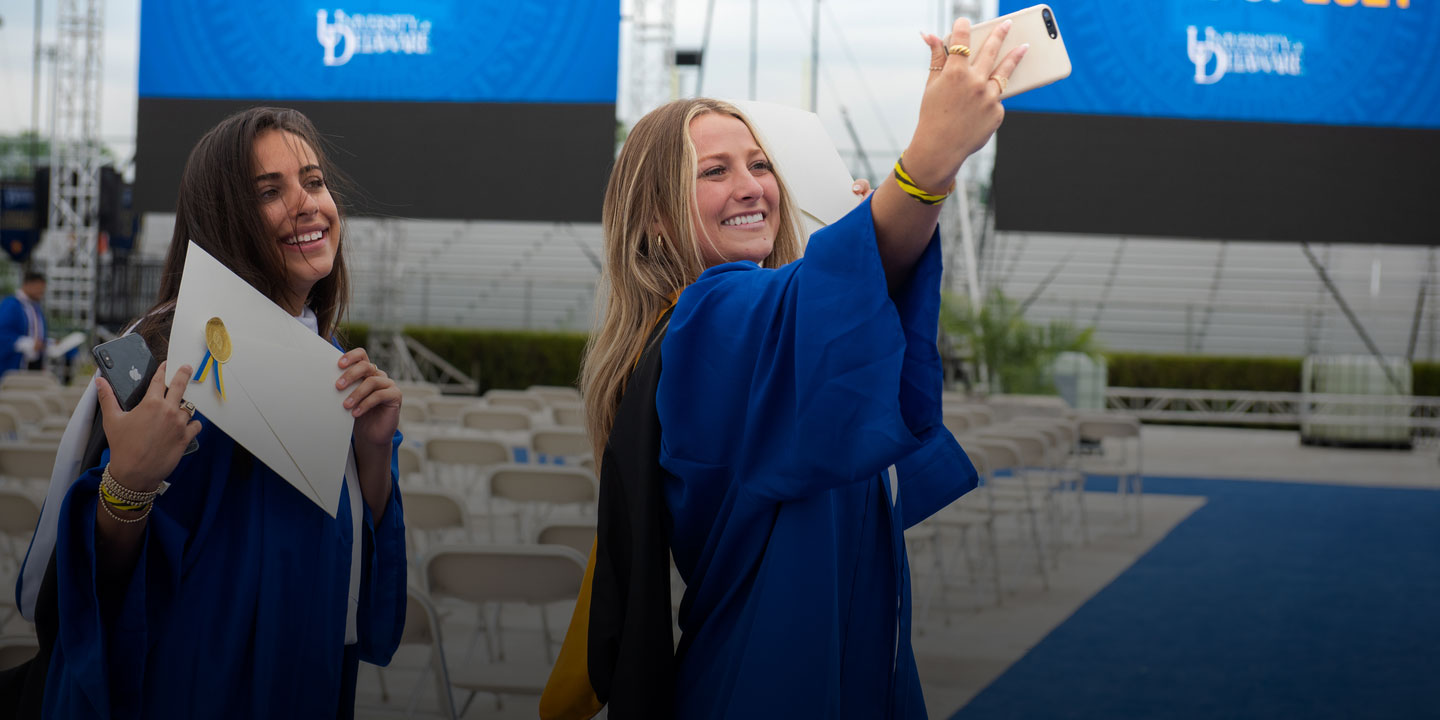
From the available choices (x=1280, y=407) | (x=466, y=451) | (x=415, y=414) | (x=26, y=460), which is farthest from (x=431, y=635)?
(x=1280, y=407)

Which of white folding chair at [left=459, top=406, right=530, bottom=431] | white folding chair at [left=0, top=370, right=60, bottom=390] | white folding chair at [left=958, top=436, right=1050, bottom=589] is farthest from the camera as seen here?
white folding chair at [left=0, top=370, right=60, bottom=390]

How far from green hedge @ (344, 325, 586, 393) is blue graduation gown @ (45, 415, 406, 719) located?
48.8ft

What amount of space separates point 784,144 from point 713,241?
0.19 meters

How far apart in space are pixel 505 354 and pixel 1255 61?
11.5 m

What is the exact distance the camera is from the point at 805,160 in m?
1.40

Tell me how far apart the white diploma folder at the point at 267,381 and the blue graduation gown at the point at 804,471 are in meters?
0.46

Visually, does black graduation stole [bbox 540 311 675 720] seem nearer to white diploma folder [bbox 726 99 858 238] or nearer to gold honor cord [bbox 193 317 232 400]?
white diploma folder [bbox 726 99 858 238]

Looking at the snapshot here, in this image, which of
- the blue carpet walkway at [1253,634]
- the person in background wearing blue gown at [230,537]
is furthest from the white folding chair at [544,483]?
the person in background wearing blue gown at [230,537]

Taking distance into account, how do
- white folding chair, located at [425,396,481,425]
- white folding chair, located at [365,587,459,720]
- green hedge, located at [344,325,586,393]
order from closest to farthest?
white folding chair, located at [365,587,459,720] < white folding chair, located at [425,396,481,425] < green hedge, located at [344,325,586,393]

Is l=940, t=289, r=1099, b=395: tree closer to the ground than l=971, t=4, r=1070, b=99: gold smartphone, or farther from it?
closer to the ground

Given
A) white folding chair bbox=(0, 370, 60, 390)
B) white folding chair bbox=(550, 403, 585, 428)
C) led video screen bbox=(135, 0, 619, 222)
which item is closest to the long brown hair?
white folding chair bbox=(550, 403, 585, 428)

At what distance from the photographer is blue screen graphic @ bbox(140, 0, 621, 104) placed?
24.3 feet

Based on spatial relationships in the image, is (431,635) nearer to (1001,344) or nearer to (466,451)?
(466,451)

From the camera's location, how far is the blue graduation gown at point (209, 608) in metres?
1.24
